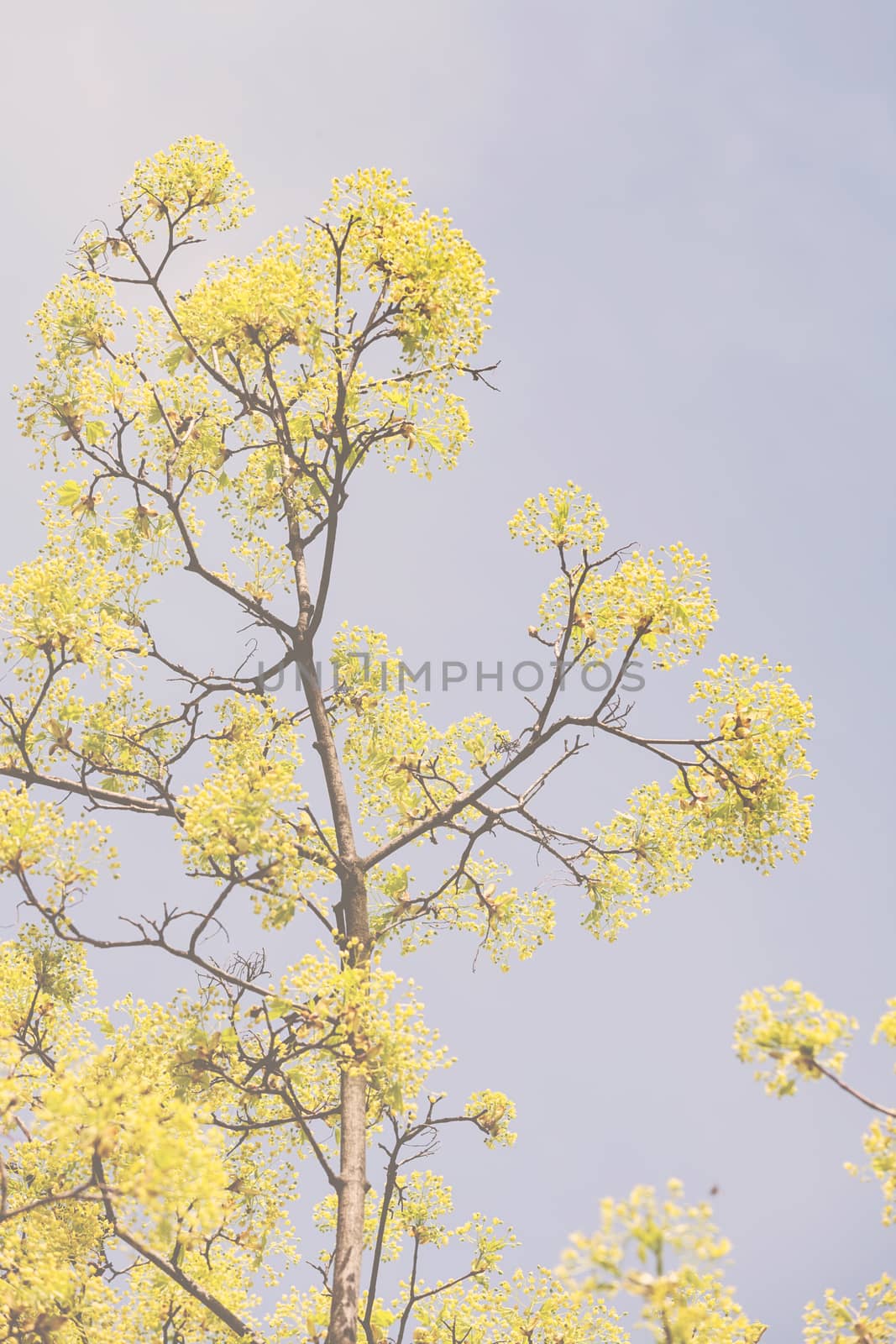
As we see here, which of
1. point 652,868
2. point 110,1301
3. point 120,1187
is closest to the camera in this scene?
point 120,1187

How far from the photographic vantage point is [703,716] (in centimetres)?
861

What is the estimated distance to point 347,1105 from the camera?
8047 millimetres

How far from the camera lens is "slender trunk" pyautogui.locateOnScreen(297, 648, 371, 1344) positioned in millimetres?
7223

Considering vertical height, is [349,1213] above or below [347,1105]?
below

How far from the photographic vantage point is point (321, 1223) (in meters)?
11.2

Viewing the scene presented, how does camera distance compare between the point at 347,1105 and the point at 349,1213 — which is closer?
the point at 349,1213

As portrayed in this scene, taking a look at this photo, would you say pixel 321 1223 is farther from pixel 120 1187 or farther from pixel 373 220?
→ pixel 373 220

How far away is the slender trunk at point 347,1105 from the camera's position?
7.22 meters

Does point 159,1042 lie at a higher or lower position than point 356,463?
lower

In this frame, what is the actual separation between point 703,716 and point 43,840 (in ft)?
16.2

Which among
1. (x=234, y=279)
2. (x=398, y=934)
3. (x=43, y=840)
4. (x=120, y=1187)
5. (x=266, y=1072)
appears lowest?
(x=120, y=1187)

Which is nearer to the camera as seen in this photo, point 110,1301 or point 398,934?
point 110,1301

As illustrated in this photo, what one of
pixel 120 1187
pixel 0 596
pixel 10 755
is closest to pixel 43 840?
pixel 10 755

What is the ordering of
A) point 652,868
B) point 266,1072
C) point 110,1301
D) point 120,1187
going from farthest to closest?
point 652,868 → point 110,1301 → point 266,1072 → point 120,1187
